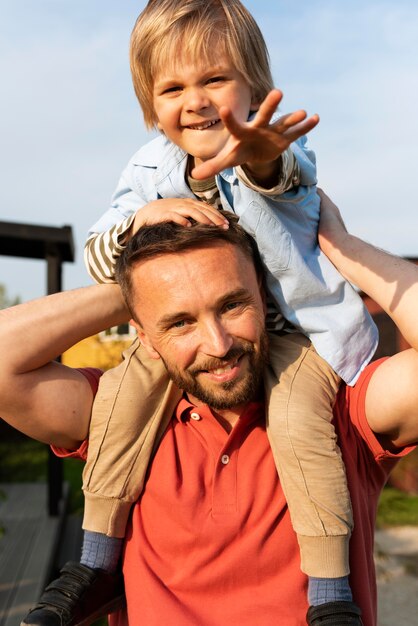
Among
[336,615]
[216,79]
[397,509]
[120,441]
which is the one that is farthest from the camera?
[397,509]

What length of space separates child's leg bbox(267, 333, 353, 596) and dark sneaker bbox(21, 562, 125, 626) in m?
0.57

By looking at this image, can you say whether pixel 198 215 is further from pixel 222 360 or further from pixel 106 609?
pixel 106 609

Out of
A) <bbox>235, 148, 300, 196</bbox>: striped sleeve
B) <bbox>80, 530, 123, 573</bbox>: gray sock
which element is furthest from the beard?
<bbox>80, 530, 123, 573</bbox>: gray sock

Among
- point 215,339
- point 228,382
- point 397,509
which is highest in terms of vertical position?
point 215,339

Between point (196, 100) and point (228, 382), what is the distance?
719 mm

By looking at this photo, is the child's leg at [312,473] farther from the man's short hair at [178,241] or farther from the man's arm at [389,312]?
the man's short hair at [178,241]

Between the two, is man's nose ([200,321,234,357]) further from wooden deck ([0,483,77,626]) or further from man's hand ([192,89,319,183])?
wooden deck ([0,483,77,626])

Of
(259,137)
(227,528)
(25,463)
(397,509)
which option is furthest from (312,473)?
Answer: (25,463)

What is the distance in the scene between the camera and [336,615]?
2.13 meters

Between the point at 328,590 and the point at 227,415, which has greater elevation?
the point at 227,415

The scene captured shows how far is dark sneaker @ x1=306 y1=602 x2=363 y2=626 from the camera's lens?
2123mm

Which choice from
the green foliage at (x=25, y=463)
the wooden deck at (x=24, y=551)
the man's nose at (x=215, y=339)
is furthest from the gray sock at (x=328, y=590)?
the green foliage at (x=25, y=463)

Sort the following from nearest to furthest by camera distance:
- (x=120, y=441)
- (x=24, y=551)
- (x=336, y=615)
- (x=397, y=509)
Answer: (x=336, y=615) → (x=120, y=441) → (x=24, y=551) → (x=397, y=509)

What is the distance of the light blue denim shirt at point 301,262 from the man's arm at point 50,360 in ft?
1.26
